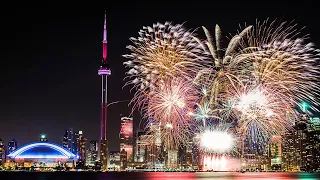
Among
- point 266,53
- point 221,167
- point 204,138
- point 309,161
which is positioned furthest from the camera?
point 309,161

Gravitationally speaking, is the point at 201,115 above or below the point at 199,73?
below

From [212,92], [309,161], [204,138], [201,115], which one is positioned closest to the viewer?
[212,92]

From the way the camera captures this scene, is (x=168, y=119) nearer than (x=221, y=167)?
Yes

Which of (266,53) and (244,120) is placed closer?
(266,53)

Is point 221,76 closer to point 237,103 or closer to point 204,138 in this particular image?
point 237,103

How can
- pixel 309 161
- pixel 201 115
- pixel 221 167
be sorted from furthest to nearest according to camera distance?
pixel 309 161, pixel 221 167, pixel 201 115

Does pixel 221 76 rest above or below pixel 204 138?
above

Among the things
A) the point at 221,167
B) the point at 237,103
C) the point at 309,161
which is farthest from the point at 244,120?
the point at 309,161

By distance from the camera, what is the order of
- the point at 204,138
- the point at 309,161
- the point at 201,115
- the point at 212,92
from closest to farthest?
the point at 212,92
the point at 201,115
the point at 204,138
the point at 309,161

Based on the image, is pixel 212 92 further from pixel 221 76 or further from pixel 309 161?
pixel 309 161
